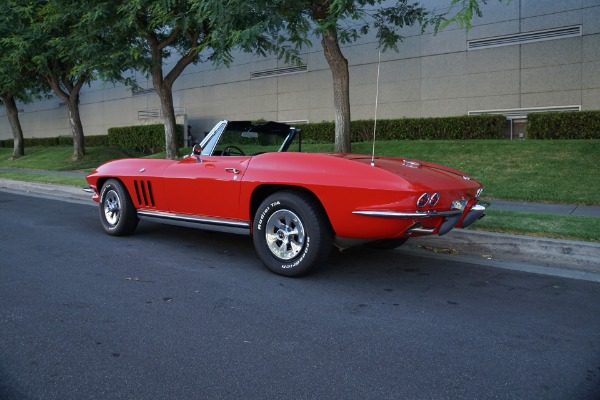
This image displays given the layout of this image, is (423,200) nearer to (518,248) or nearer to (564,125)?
(518,248)

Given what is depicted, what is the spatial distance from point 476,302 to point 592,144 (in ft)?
31.1

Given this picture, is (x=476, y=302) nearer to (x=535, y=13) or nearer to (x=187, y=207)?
(x=187, y=207)

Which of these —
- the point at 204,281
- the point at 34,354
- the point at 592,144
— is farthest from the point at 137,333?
the point at 592,144

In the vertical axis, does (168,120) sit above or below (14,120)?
below

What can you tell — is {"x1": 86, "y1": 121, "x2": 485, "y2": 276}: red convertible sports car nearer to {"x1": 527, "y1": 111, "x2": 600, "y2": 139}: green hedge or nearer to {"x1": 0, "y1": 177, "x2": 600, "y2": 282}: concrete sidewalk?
{"x1": 0, "y1": 177, "x2": 600, "y2": 282}: concrete sidewalk

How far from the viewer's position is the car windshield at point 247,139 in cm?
583

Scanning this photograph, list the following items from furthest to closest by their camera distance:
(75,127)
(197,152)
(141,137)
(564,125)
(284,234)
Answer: (141,137) → (75,127) → (564,125) → (197,152) → (284,234)

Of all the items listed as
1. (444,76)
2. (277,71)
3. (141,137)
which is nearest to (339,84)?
(444,76)

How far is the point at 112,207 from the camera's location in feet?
22.4

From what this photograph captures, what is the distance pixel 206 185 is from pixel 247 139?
0.86 m

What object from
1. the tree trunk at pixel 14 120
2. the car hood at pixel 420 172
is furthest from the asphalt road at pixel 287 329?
the tree trunk at pixel 14 120

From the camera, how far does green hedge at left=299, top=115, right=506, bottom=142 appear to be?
15.1 metres

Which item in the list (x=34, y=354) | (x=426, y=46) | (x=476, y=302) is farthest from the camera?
(x=426, y=46)

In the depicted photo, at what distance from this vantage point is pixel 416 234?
448cm
